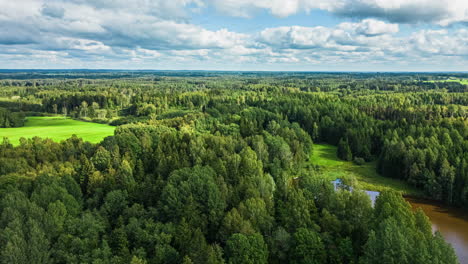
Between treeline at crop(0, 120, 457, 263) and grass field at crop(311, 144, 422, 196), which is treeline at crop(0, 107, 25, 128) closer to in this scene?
treeline at crop(0, 120, 457, 263)

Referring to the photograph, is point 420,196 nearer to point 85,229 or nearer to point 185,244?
point 185,244

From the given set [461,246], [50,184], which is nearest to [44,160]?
[50,184]

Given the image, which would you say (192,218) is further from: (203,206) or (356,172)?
(356,172)

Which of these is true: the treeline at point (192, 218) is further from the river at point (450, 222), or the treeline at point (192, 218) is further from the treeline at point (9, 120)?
the treeline at point (9, 120)

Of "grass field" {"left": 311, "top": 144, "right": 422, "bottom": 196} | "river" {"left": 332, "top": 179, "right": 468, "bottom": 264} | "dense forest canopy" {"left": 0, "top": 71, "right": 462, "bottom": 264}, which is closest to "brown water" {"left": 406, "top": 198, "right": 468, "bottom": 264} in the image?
"river" {"left": 332, "top": 179, "right": 468, "bottom": 264}

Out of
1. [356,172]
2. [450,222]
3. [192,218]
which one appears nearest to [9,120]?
[192,218]

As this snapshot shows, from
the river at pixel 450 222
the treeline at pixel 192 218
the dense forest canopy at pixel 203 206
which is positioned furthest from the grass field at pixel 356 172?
the treeline at pixel 192 218
